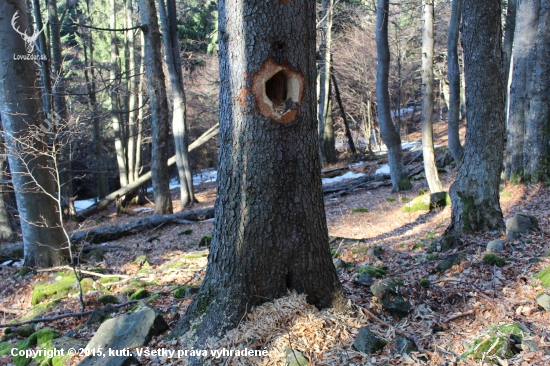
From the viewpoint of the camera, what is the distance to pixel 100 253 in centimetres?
830

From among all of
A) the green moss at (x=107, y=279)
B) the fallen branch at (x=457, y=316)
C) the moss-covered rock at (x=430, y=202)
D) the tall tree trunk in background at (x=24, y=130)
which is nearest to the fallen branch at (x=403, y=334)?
the fallen branch at (x=457, y=316)

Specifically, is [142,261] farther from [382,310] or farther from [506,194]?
[506,194]

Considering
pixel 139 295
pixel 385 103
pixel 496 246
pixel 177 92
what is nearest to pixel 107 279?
pixel 139 295

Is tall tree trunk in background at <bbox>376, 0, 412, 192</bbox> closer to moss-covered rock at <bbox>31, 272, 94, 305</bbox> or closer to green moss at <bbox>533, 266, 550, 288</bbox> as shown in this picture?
green moss at <bbox>533, 266, 550, 288</bbox>

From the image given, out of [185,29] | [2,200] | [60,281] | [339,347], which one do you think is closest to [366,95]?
[185,29]

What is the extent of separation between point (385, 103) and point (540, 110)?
4.23 m

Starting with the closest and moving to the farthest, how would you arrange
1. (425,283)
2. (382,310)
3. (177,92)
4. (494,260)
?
(382,310)
(425,283)
(494,260)
(177,92)

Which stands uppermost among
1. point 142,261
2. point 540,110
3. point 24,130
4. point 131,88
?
point 131,88

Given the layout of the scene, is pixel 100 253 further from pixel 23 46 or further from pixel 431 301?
pixel 431 301

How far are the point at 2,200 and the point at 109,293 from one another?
28.5 ft

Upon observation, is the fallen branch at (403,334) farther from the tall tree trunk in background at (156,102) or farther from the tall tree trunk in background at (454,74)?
the tall tree trunk in background at (156,102)

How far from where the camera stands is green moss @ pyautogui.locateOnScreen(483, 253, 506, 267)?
4606 millimetres

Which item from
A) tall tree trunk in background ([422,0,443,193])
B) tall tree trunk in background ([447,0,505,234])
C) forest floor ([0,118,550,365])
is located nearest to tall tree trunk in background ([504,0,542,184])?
forest floor ([0,118,550,365])

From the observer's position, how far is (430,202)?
394 inches
